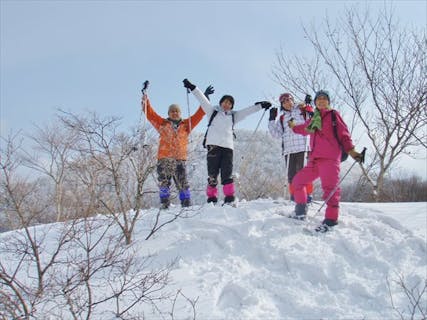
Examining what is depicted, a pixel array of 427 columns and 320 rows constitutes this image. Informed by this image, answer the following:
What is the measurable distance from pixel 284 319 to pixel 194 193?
337 centimetres

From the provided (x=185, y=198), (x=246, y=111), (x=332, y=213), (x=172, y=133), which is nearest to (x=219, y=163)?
(x=185, y=198)

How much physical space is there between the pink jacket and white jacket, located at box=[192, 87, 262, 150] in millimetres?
1426

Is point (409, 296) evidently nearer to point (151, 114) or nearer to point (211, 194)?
point (211, 194)

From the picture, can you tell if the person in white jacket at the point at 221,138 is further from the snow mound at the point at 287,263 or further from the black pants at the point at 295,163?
the black pants at the point at 295,163

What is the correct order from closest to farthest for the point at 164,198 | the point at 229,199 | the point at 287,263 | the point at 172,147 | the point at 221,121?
1. the point at 287,263
2. the point at 164,198
3. the point at 172,147
4. the point at 229,199
5. the point at 221,121

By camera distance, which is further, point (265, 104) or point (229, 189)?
point (265, 104)

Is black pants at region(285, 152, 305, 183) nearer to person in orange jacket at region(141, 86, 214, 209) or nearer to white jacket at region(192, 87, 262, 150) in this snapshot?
white jacket at region(192, 87, 262, 150)

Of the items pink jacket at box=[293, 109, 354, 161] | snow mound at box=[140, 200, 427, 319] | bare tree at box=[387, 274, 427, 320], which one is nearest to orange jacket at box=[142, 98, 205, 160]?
snow mound at box=[140, 200, 427, 319]

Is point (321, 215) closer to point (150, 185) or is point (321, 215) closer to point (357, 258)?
point (357, 258)

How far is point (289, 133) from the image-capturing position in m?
5.97

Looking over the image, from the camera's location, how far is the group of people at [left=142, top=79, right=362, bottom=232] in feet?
15.7

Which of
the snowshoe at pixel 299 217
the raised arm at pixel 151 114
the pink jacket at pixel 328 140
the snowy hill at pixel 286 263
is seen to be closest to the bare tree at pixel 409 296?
the snowy hill at pixel 286 263

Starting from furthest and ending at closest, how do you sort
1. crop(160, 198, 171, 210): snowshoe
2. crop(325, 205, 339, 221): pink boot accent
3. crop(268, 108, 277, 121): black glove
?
crop(268, 108, 277, 121): black glove, crop(160, 198, 171, 210): snowshoe, crop(325, 205, 339, 221): pink boot accent

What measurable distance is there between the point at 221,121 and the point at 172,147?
952 millimetres
